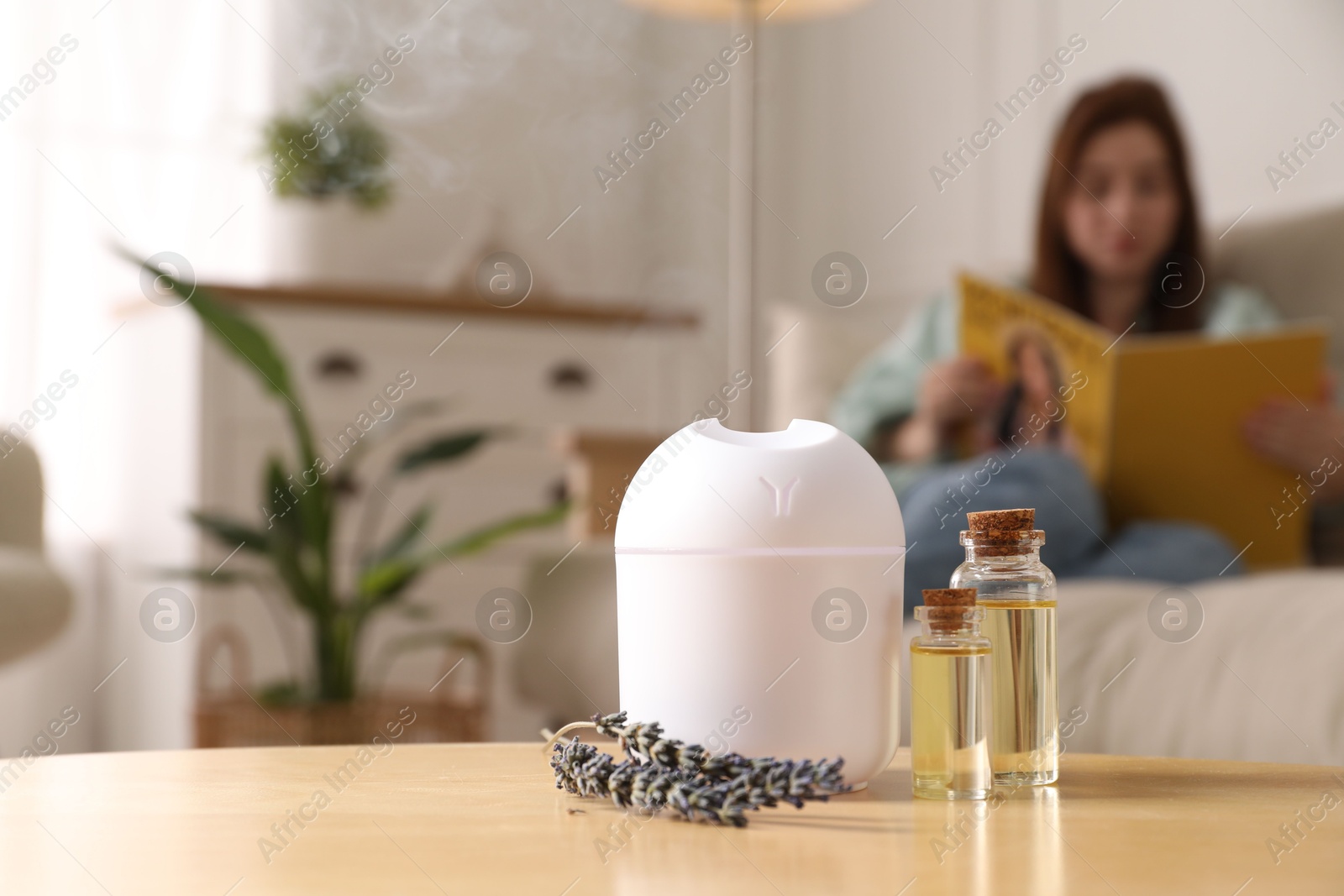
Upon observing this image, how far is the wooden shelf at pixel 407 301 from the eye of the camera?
7.38 feet

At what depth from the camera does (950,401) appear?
162cm

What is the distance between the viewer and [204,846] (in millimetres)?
431

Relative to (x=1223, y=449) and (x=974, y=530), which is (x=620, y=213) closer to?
(x=1223, y=449)

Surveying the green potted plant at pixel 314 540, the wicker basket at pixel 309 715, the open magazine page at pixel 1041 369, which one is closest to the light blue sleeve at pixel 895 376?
the open magazine page at pixel 1041 369

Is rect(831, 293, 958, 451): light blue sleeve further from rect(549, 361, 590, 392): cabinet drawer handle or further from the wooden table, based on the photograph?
the wooden table

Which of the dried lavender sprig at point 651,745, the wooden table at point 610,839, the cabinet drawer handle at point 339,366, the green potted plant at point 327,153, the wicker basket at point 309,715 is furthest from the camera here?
the green potted plant at point 327,153

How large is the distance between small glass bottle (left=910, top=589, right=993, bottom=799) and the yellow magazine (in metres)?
1.05

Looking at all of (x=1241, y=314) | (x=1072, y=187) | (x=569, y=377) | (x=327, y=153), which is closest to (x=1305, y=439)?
(x=1241, y=314)

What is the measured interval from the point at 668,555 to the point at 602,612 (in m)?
1.02

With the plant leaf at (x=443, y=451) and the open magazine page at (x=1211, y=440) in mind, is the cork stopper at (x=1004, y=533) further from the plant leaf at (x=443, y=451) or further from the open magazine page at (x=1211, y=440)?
the plant leaf at (x=443, y=451)

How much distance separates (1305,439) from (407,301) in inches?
61.3

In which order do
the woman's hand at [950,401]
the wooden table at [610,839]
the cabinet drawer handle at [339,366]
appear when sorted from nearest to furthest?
the wooden table at [610,839]
the woman's hand at [950,401]
the cabinet drawer handle at [339,366]

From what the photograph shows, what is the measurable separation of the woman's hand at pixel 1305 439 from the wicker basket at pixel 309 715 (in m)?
1.16

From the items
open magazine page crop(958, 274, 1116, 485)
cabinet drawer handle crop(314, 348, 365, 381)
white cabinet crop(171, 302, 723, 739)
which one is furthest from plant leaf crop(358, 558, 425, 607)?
open magazine page crop(958, 274, 1116, 485)
